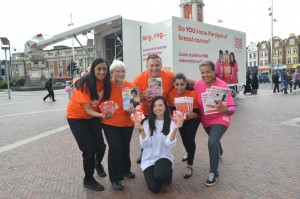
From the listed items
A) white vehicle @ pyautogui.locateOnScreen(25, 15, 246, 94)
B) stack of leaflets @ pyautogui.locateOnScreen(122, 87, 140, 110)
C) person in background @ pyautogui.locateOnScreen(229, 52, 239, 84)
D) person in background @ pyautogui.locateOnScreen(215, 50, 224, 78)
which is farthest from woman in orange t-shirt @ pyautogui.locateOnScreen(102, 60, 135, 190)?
person in background @ pyautogui.locateOnScreen(229, 52, 239, 84)

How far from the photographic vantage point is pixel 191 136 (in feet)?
14.3

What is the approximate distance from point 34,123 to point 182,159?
22.3 ft

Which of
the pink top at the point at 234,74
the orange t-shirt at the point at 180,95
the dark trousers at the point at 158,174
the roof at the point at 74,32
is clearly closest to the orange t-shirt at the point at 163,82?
the orange t-shirt at the point at 180,95

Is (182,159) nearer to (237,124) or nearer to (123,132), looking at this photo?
(123,132)

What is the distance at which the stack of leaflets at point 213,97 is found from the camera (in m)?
3.81

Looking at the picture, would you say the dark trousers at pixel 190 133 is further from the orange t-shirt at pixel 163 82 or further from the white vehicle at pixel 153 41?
the white vehicle at pixel 153 41

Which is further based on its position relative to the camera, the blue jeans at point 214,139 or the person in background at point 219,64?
the person in background at point 219,64

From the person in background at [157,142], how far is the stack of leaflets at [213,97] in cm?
51

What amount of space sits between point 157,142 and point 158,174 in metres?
0.44

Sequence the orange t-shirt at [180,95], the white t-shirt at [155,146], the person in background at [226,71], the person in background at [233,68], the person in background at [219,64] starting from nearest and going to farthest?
the white t-shirt at [155,146] < the orange t-shirt at [180,95] < the person in background at [219,64] < the person in background at [226,71] < the person in background at [233,68]

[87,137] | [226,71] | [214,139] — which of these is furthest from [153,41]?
[87,137]

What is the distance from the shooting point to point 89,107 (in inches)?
148

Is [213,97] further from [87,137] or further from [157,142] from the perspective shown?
[87,137]

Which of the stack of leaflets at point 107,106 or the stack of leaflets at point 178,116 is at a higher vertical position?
the stack of leaflets at point 107,106
